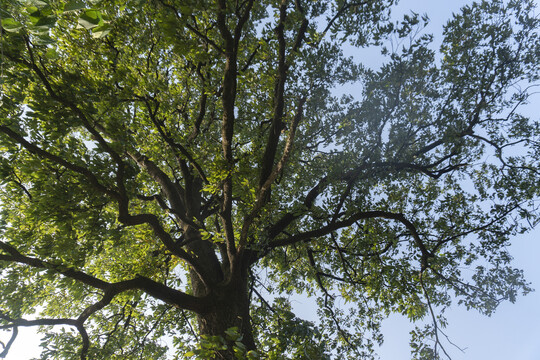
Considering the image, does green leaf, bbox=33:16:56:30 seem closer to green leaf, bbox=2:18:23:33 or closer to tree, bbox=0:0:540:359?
green leaf, bbox=2:18:23:33

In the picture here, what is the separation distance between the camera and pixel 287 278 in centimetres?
1116

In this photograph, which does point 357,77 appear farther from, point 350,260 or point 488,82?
point 350,260

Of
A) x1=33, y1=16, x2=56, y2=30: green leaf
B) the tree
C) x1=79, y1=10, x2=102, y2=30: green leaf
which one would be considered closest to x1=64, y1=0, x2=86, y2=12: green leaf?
Answer: x1=79, y1=10, x2=102, y2=30: green leaf

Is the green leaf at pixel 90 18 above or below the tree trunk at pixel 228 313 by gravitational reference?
below

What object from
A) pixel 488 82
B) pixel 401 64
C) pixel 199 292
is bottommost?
pixel 199 292

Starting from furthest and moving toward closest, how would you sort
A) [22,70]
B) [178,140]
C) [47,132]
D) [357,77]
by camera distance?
[357,77], [178,140], [47,132], [22,70]

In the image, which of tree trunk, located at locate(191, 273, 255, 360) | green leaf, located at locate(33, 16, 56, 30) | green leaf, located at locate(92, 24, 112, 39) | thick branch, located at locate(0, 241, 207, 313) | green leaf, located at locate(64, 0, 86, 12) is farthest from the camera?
tree trunk, located at locate(191, 273, 255, 360)

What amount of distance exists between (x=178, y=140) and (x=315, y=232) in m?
3.94

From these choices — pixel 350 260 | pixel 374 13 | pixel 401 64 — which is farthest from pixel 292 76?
pixel 350 260

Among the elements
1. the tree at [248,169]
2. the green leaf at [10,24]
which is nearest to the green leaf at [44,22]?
the green leaf at [10,24]

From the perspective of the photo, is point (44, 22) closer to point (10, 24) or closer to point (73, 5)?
point (10, 24)

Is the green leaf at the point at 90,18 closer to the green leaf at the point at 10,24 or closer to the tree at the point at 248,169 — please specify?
the green leaf at the point at 10,24

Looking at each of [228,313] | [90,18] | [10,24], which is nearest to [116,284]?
[228,313]

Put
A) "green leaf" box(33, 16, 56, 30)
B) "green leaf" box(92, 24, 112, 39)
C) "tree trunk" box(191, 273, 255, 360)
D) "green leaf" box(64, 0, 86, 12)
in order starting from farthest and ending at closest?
1. "tree trunk" box(191, 273, 255, 360)
2. "green leaf" box(92, 24, 112, 39)
3. "green leaf" box(33, 16, 56, 30)
4. "green leaf" box(64, 0, 86, 12)
